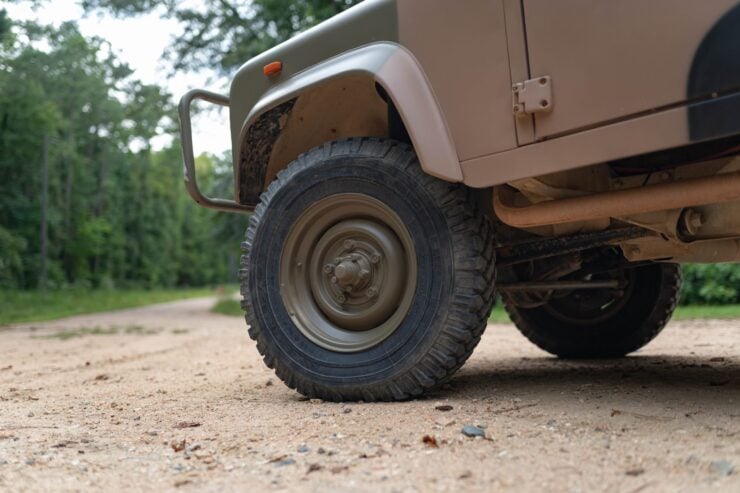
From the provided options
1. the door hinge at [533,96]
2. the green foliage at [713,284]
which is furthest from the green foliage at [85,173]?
the door hinge at [533,96]

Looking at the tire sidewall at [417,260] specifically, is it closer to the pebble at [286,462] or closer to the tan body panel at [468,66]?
the tan body panel at [468,66]

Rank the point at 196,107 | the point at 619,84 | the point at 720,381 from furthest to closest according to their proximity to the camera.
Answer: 1. the point at 196,107
2. the point at 720,381
3. the point at 619,84

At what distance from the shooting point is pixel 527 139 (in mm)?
2766

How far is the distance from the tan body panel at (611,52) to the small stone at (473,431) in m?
1.11

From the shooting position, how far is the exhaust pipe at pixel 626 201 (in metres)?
2.56

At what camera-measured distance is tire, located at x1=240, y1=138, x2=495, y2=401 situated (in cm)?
298

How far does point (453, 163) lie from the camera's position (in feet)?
9.53

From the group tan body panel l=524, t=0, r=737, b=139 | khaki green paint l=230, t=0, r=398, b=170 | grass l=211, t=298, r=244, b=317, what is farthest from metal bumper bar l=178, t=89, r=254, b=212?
grass l=211, t=298, r=244, b=317

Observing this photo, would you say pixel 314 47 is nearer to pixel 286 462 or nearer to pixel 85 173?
pixel 286 462

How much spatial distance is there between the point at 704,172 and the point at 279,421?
194 centimetres

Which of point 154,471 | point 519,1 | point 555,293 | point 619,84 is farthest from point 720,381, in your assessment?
point 154,471

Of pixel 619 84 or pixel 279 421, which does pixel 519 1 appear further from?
pixel 279 421

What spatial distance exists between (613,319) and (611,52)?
260 centimetres

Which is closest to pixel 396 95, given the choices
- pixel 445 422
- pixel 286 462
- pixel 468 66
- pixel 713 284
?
pixel 468 66
